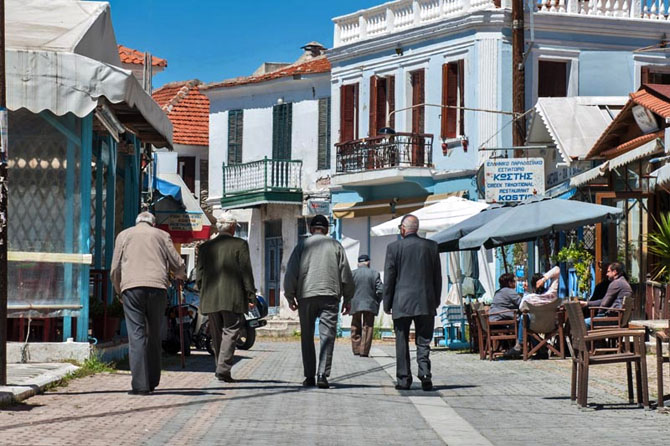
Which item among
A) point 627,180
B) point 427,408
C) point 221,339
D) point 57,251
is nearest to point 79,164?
point 57,251

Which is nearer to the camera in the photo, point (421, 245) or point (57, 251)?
point (421, 245)

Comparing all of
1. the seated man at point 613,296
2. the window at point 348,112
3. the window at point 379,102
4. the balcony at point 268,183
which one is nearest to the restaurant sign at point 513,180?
the seated man at point 613,296

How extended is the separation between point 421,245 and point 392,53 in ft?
77.7

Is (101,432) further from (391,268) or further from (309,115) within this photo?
(309,115)

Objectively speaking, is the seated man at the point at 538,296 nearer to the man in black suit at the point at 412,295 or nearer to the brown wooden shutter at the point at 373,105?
the man in black suit at the point at 412,295

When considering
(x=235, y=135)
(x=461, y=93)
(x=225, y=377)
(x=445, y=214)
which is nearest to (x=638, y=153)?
(x=445, y=214)

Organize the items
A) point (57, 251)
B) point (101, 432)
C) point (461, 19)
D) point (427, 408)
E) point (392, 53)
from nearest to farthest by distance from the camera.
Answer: point (101, 432) → point (427, 408) → point (57, 251) → point (461, 19) → point (392, 53)

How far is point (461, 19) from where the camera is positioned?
35.0 meters

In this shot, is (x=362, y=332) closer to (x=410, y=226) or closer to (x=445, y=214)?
(x=445, y=214)

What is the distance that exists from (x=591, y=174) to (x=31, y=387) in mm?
12802

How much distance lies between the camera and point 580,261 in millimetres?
25828

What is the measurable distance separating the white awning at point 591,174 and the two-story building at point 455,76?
885 cm

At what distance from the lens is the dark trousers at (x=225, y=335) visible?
15.0 m

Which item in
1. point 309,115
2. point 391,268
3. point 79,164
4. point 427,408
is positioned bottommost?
point 427,408
